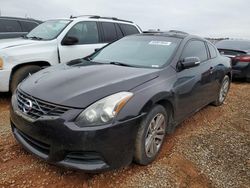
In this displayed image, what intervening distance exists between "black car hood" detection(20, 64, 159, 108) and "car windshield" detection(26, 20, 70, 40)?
2364 mm

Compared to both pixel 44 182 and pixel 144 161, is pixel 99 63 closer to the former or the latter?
pixel 144 161

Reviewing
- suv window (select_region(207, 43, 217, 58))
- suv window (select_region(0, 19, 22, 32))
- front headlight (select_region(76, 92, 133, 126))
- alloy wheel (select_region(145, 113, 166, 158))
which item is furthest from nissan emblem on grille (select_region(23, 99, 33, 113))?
suv window (select_region(0, 19, 22, 32))

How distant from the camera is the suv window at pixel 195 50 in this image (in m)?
3.94

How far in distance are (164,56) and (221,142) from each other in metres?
1.52

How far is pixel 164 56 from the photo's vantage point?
11.9 ft

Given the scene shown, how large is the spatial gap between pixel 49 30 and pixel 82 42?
772 mm

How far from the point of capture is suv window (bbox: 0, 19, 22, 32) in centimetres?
834

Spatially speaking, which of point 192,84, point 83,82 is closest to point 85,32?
point 192,84

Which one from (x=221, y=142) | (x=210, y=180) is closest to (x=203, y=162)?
(x=210, y=180)

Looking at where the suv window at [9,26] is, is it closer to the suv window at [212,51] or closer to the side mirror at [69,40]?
the side mirror at [69,40]

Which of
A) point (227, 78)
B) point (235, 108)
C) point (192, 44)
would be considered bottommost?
point (235, 108)

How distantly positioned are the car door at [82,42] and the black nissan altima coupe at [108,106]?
176 centimetres

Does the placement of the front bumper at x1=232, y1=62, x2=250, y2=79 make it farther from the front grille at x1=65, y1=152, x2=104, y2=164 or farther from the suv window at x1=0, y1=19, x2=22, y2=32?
the suv window at x1=0, y1=19, x2=22, y2=32

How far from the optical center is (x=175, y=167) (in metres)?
3.05
